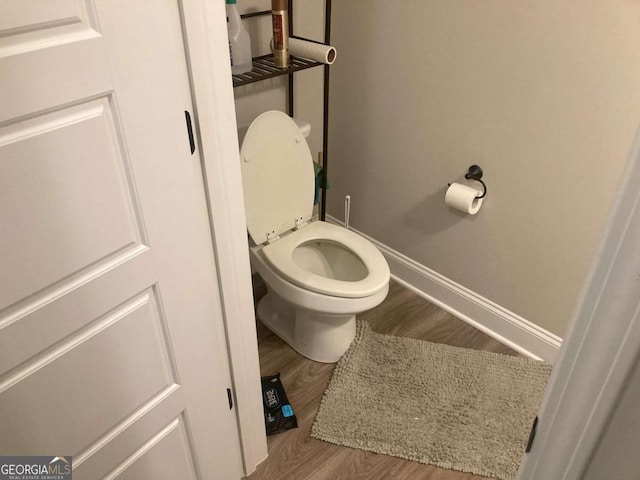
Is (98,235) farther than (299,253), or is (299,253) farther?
(299,253)

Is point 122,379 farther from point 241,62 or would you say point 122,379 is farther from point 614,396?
point 241,62

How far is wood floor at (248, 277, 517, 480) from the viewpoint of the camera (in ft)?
5.45

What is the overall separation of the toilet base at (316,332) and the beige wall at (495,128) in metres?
0.55

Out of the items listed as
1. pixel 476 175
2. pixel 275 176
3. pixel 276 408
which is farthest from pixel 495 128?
pixel 276 408

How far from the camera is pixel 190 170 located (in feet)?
Result: 3.37

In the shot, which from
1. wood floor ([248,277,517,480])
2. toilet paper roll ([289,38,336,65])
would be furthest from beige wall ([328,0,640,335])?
toilet paper roll ([289,38,336,65])

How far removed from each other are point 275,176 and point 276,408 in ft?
2.67

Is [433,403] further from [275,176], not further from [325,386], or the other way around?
[275,176]

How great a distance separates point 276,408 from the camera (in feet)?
5.93

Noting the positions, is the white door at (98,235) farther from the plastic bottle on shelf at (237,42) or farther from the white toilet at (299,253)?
the plastic bottle on shelf at (237,42)

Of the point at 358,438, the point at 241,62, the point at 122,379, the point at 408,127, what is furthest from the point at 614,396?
the point at 408,127

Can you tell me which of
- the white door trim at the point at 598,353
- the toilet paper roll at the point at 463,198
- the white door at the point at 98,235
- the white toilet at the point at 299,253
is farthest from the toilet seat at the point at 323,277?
the white door trim at the point at 598,353

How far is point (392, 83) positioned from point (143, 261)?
4.65 feet

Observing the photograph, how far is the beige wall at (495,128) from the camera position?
1558mm
